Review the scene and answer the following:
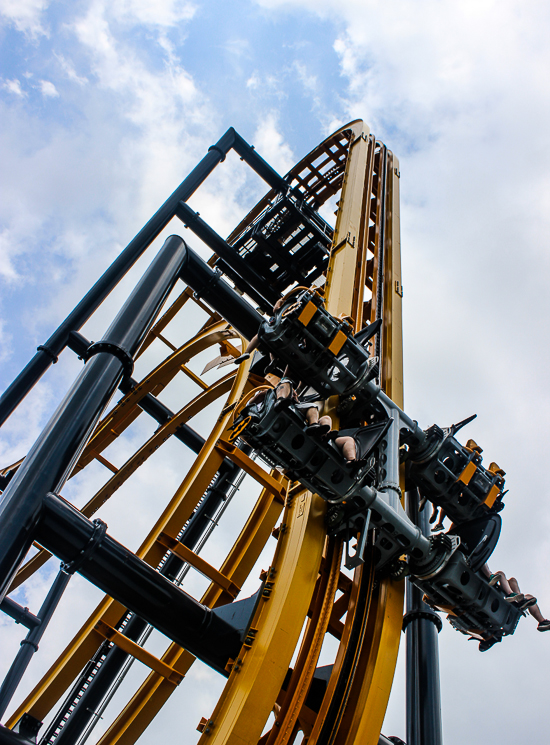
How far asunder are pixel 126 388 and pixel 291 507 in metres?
2.30

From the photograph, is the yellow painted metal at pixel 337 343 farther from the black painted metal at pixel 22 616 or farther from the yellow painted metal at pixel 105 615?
the black painted metal at pixel 22 616

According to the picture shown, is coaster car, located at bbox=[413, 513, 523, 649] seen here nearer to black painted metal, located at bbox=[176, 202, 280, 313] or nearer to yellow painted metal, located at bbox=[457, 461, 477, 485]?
yellow painted metal, located at bbox=[457, 461, 477, 485]

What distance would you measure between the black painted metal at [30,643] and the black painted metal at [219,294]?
5.18 meters

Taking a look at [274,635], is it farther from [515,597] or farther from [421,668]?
[421,668]

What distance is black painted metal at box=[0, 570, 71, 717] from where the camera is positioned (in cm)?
834

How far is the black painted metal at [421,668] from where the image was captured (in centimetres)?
529

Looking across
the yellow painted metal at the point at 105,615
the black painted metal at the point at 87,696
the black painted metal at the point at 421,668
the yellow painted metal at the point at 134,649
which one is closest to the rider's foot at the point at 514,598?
the black painted metal at the point at 421,668

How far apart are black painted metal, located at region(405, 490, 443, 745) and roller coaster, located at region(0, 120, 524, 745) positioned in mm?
19

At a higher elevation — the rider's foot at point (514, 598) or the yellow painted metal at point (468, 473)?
the yellow painted metal at point (468, 473)

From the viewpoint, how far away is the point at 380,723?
4.16m

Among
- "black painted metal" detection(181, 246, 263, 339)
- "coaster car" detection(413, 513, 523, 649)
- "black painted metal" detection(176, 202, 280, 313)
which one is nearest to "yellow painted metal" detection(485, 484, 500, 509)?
"coaster car" detection(413, 513, 523, 649)

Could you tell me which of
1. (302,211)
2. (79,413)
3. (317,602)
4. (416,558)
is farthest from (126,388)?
(302,211)

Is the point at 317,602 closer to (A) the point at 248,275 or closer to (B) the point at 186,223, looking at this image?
(B) the point at 186,223

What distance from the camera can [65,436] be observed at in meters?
3.73
